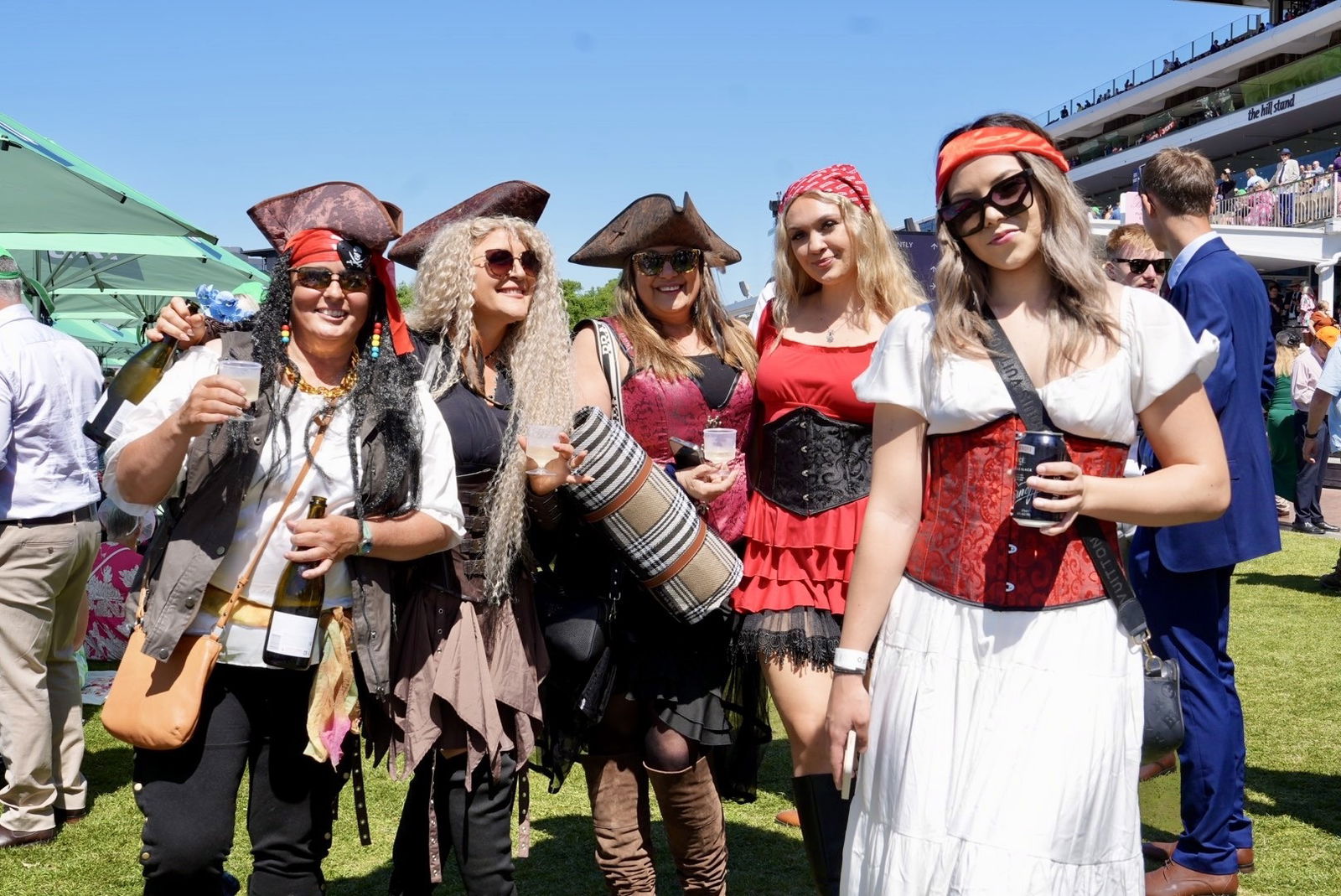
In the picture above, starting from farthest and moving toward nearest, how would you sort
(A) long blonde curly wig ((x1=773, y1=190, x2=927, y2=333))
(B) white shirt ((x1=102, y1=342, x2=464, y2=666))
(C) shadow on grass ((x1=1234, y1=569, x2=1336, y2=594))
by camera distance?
(C) shadow on grass ((x1=1234, y1=569, x2=1336, y2=594))
(A) long blonde curly wig ((x1=773, y1=190, x2=927, y2=333))
(B) white shirt ((x1=102, y1=342, x2=464, y2=666))

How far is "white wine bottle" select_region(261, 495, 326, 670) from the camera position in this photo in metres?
2.95

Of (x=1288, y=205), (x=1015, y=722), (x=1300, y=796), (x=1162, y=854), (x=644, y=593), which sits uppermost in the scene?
(x=1288, y=205)

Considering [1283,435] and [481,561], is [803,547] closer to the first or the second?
[481,561]

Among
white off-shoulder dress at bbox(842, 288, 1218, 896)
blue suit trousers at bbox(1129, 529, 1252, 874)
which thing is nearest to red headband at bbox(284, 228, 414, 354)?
white off-shoulder dress at bbox(842, 288, 1218, 896)

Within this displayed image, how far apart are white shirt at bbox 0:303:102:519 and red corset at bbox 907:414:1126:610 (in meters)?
3.82

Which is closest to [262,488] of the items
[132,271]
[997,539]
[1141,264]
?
[997,539]

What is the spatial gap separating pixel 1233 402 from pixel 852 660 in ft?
7.36

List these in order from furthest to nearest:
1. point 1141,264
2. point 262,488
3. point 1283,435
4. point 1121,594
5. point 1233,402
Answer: point 1283,435, point 1141,264, point 1233,402, point 262,488, point 1121,594

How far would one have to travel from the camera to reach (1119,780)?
239cm

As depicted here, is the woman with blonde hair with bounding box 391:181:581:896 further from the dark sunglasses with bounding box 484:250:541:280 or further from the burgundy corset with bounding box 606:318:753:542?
the burgundy corset with bounding box 606:318:753:542

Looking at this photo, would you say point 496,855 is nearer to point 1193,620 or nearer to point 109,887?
point 109,887

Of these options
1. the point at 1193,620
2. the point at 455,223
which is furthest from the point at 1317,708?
the point at 455,223

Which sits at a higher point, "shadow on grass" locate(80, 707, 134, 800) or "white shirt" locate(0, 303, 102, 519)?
"white shirt" locate(0, 303, 102, 519)

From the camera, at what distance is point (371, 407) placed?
10.3 feet
